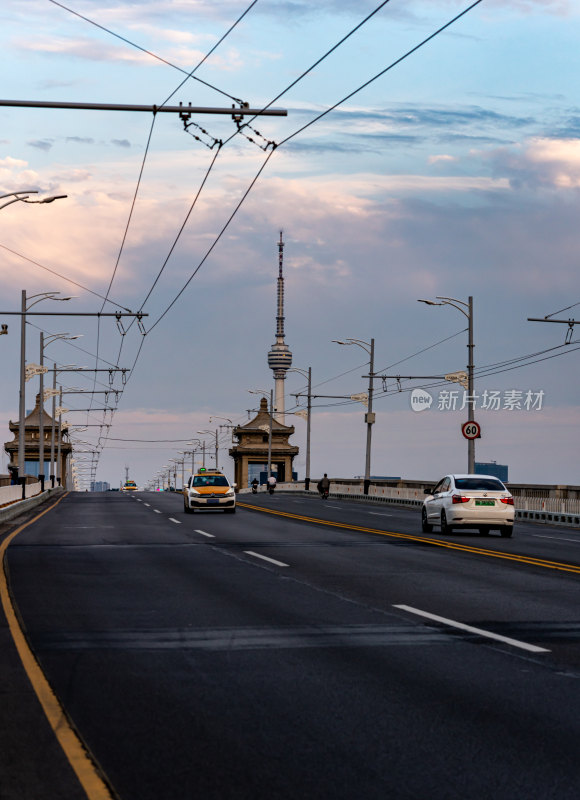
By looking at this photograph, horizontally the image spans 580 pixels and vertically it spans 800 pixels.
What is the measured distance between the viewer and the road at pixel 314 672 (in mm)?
5969

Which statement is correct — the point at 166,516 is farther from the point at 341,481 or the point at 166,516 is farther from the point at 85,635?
the point at 341,481

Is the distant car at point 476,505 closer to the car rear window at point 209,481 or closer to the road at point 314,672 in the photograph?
the road at point 314,672

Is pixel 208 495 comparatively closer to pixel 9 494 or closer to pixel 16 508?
pixel 16 508

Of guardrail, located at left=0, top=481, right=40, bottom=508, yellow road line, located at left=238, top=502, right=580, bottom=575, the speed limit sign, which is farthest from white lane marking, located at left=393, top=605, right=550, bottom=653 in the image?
the speed limit sign

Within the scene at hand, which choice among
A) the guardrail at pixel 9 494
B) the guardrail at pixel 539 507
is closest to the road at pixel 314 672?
the guardrail at pixel 539 507

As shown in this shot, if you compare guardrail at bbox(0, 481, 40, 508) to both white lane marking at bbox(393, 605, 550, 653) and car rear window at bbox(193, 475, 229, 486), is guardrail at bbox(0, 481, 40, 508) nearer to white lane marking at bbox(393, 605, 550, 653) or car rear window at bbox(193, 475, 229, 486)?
car rear window at bbox(193, 475, 229, 486)

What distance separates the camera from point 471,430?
4534 cm

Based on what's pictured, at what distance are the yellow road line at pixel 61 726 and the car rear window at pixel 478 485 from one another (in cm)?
1818

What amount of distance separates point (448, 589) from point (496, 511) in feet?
44.4

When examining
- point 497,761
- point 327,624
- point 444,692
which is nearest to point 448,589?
point 327,624

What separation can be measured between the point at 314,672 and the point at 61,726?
2.44 m

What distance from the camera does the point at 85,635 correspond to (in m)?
10.9

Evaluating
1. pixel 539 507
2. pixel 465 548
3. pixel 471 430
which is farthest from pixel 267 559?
pixel 471 430

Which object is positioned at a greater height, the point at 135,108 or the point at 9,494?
the point at 135,108
